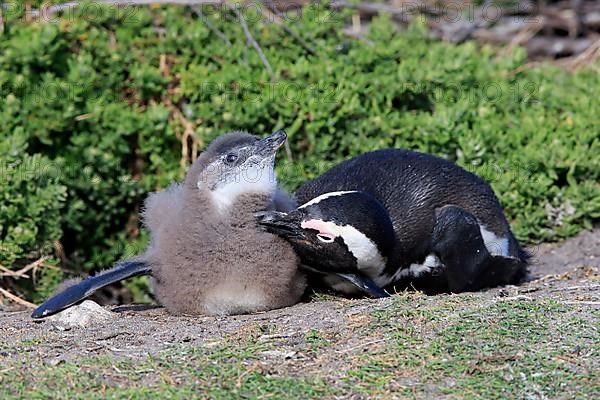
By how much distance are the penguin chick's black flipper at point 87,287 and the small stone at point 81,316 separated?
0.04m

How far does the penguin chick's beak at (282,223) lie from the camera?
439 cm

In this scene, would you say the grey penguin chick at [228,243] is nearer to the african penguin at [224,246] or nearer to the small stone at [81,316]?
the african penguin at [224,246]

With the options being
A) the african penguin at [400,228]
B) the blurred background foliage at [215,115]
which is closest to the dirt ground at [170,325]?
the african penguin at [400,228]

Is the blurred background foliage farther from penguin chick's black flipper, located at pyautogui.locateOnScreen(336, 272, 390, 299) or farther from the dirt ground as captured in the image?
penguin chick's black flipper, located at pyautogui.locateOnScreen(336, 272, 390, 299)

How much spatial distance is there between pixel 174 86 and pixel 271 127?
2.52 ft

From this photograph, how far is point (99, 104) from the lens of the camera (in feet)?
21.1

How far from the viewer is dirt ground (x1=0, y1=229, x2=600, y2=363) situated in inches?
152

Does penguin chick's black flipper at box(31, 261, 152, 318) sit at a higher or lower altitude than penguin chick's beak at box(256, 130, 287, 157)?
lower

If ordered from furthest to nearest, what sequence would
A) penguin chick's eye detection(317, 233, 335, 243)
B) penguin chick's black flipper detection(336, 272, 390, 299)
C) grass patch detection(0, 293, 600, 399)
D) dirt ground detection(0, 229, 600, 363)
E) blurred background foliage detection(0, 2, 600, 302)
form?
blurred background foliage detection(0, 2, 600, 302)
penguin chick's black flipper detection(336, 272, 390, 299)
penguin chick's eye detection(317, 233, 335, 243)
dirt ground detection(0, 229, 600, 363)
grass patch detection(0, 293, 600, 399)

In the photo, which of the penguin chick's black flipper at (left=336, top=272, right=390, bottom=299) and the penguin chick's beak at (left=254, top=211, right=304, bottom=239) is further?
the penguin chick's black flipper at (left=336, top=272, right=390, bottom=299)

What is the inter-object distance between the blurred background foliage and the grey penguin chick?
165 cm

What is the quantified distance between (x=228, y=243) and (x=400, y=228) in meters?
0.90

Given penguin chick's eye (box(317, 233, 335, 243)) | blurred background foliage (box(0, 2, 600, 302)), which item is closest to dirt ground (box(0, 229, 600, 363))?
penguin chick's eye (box(317, 233, 335, 243))

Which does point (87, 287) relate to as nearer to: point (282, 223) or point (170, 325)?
point (170, 325)
